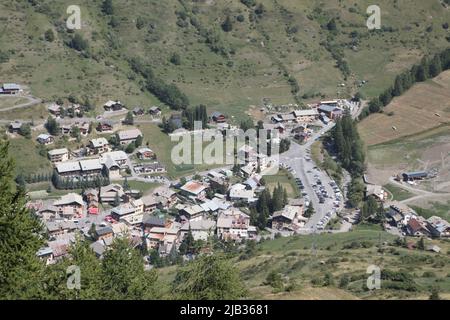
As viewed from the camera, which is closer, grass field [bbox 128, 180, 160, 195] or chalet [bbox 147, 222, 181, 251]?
chalet [bbox 147, 222, 181, 251]

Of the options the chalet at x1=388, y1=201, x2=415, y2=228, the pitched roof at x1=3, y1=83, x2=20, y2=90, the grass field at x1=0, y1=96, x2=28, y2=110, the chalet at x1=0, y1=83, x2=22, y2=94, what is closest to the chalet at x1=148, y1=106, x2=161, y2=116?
the grass field at x1=0, y1=96, x2=28, y2=110

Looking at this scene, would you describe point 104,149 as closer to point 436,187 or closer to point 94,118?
point 94,118

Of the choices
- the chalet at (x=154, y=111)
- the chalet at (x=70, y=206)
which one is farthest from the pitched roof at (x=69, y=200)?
the chalet at (x=154, y=111)

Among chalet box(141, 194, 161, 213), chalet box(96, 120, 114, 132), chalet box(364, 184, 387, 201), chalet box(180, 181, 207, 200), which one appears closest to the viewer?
chalet box(141, 194, 161, 213)

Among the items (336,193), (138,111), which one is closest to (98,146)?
(138,111)

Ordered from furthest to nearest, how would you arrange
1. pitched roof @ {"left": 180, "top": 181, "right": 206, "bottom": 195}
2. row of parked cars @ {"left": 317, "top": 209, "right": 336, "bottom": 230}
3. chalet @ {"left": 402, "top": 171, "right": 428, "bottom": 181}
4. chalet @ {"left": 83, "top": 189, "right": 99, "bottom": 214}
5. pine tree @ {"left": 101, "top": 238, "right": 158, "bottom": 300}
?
chalet @ {"left": 402, "top": 171, "right": 428, "bottom": 181} < pitched roof @ {"left": 180, "top": 181, "right": 206, "bottom": 195} < chalet @ {"left": 83, "top": 189, "right": 99, "bottom": 214} < row of parked cars @ {"left": 317, "top": 209, "right": 336, "bottom": 230} < pine tree @ {"left": 101, "top": 238, "right": 158, "bottom": 300}

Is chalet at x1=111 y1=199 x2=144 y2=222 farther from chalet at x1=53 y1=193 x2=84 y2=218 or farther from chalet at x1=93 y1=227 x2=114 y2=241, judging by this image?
chalet at x1=93 y1=227 x2=114 y2=241

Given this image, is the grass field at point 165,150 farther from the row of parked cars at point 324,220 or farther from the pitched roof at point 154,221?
the row of parked cars at point 324,220
